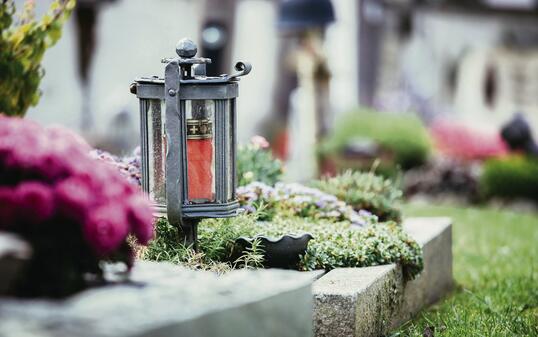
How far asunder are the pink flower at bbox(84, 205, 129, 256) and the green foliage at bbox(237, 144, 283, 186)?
3027 mm

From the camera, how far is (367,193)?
655cm

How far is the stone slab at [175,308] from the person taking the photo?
272 centimetres

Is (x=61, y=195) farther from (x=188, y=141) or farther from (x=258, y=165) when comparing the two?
(x=258, y=165)

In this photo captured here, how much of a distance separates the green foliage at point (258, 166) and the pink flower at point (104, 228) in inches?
119

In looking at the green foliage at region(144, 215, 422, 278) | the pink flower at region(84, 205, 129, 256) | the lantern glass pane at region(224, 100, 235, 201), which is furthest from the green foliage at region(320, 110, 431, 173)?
the pink flower at region(84, 205, 129, 256)

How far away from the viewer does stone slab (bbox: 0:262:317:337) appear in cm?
272

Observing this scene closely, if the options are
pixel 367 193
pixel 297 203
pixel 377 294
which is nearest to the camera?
pixel 377 294

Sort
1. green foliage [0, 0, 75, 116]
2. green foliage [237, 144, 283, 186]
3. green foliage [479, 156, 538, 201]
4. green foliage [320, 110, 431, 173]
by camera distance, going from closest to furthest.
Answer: green foliage [0, 0, 75, 116], green foliage [237, 144, 283, 186], green foliage [479, 156, 538, 201], green foliage [320, 110, 431, 173]

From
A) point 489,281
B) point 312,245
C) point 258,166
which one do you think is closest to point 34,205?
point 312,245

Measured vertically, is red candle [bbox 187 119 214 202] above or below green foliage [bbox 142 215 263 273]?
above

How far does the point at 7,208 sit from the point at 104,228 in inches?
11.8

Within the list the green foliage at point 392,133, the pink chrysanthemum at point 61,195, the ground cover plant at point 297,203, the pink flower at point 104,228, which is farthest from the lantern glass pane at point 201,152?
the green foliage at point 392,133

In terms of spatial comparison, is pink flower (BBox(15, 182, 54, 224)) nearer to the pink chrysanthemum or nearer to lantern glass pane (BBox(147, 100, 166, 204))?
the pink chrysanthemum

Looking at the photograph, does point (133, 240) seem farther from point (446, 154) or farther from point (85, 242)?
point (446, 154)
